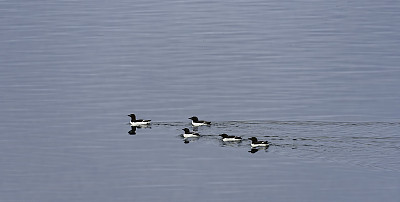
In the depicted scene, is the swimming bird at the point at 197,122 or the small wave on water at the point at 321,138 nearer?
the small wave on water at the point at 321,138

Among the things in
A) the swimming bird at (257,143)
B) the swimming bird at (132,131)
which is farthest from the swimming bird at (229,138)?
the swimming bird at (132,131)

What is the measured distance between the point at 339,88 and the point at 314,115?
5773mm

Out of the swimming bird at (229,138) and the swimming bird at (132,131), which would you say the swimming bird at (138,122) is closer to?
the swimming bird at (132,131)

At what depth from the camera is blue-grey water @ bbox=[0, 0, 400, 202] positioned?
41.6 meters

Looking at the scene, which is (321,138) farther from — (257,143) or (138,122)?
(138,122)

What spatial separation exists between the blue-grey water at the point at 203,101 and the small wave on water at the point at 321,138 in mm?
85

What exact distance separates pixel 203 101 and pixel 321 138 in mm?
9568

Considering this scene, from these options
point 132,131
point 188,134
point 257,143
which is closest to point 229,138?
point 257,143

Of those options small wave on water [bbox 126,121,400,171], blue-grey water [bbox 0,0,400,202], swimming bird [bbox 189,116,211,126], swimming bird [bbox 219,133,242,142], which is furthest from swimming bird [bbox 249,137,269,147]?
swimming bird [bbox 189,116,211,126]

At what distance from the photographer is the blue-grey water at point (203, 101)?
4156 centimetres

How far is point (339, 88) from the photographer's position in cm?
5597

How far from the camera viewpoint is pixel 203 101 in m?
54.5

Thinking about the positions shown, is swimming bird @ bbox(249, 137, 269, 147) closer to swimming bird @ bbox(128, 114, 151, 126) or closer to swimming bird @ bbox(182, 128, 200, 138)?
swimming bird @ bbox(182, 128, 200, 138)

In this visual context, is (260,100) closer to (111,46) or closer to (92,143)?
(92,143)
